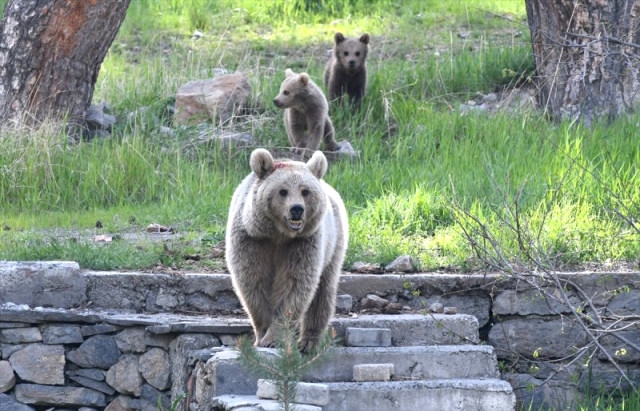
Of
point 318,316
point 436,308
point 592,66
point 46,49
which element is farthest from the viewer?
point 46,49

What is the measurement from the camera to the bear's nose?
5582mm

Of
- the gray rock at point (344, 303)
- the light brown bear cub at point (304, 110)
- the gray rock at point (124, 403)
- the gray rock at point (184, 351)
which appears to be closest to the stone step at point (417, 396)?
the gray rock at point (184, 351)

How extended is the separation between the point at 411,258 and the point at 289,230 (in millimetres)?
2167

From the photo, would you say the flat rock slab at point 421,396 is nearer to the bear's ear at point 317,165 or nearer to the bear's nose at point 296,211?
the bear's nose at point 296,211

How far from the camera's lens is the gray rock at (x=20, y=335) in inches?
272

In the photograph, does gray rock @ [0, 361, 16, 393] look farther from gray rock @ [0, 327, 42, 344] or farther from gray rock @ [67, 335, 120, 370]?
gray rock @ [67, 335, 120, 370]

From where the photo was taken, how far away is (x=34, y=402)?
6.96m

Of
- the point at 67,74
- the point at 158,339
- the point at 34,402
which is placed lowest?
the point at 34,402

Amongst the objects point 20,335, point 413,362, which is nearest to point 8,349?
point 20,335

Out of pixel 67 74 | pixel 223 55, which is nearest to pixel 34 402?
pixel 67 74

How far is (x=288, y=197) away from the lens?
5703mm

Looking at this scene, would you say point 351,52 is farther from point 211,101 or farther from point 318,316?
point 318,316

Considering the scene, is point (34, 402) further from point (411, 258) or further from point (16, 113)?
point (16, 113)

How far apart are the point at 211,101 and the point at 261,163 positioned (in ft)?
20.1
